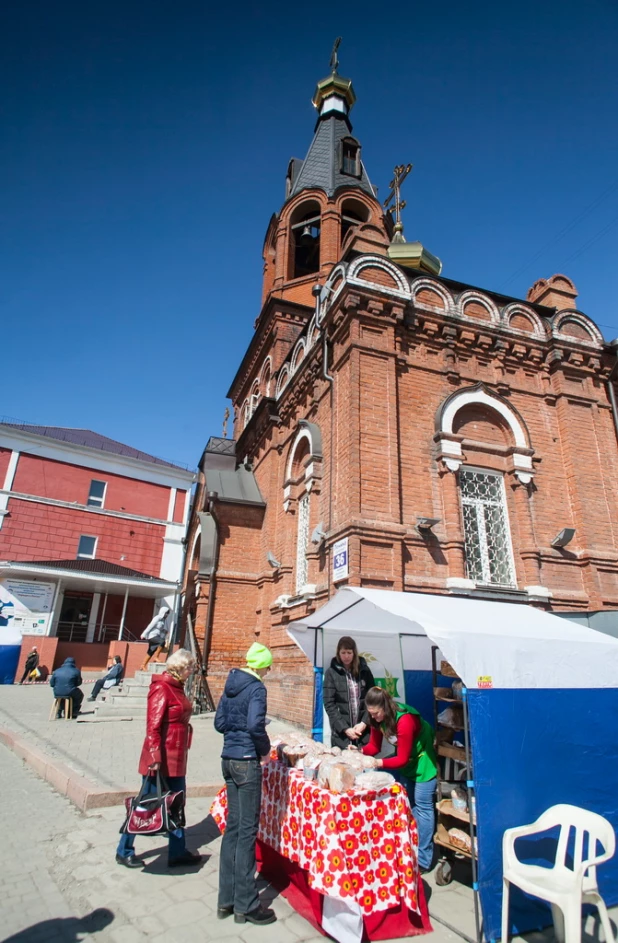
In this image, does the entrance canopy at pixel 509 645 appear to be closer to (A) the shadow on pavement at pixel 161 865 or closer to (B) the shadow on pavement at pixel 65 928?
(A) the shadow on pavement at pixel 161 865

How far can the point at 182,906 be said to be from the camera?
3424mm

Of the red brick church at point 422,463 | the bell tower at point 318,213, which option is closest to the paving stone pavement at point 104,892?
the red brick church at point 422,463

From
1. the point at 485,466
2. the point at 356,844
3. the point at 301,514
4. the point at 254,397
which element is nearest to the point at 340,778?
the point at 356,844

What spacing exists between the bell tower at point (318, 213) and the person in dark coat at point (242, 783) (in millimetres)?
13488

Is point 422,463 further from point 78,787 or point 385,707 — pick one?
point 78,787

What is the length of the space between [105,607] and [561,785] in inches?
913

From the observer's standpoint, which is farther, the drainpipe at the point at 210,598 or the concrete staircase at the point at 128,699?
the drainpipe at the point at 210,598

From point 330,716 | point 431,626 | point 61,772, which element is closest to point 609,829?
point 431,626

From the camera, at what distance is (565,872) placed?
11.0 ft

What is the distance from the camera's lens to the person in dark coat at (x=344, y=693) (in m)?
5.29

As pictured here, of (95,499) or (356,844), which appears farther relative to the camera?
(95,499)

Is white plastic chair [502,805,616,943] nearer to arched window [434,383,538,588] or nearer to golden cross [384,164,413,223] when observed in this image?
arched window [434,383,538,588]

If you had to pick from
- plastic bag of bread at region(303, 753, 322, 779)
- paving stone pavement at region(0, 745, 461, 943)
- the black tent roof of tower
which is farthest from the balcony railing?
plastic bag of bread at region(303, 753, 322, 779)

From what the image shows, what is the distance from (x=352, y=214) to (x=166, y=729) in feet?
56.7
